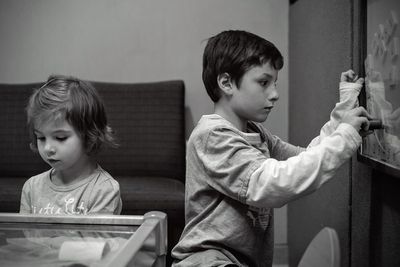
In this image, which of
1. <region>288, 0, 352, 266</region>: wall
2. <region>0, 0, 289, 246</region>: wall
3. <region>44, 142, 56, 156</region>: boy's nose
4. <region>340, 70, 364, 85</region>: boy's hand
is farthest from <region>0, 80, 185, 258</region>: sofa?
<region>340, 70, 364, 85</region>: boy's hand

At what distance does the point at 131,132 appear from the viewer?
270 cm

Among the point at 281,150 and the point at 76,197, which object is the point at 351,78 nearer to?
the point at 281,150

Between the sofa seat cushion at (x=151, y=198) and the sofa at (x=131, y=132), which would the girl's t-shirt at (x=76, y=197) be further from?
the sofa at (x=131, y=132)

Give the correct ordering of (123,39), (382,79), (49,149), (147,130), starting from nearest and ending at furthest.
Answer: (382,79)
(49,149)
(147,130)
(123,39)

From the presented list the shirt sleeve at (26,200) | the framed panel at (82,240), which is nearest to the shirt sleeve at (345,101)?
the framed panel at (82,240)

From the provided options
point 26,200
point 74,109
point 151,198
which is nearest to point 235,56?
point 74,109

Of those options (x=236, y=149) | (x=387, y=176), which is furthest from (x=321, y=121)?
(x=236, y=149)

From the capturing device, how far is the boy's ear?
4.41 feet

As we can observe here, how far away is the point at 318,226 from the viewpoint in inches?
78.1

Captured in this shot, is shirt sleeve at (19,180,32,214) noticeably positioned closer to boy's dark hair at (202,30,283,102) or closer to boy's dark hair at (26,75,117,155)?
boy's dark hair at (26,75,117,155)

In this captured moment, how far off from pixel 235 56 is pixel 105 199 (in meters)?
0.53

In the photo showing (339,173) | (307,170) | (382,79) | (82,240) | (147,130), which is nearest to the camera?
(82,240)

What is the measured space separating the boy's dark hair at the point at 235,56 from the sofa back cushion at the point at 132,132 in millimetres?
1268

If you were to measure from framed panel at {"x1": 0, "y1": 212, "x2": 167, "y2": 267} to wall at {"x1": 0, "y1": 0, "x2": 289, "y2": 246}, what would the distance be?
1912 millimetres
